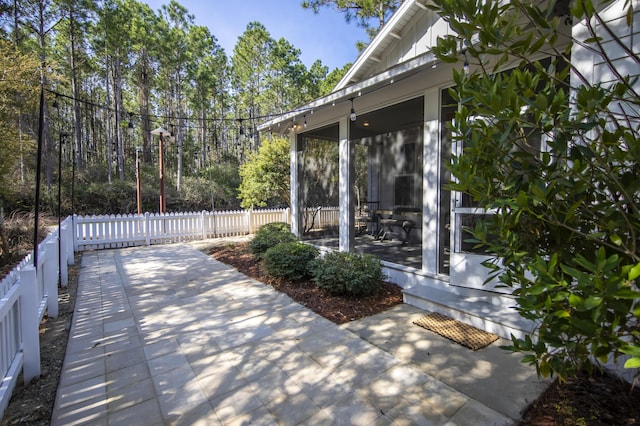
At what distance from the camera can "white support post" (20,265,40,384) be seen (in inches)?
87.0

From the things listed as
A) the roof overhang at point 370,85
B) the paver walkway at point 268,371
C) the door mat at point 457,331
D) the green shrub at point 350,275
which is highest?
the roof overhang at point 370,85

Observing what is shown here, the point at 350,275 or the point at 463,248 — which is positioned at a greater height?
the point at 463,248

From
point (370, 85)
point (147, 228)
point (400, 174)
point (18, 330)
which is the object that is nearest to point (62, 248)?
point (18, 330)

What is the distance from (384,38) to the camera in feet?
16.3

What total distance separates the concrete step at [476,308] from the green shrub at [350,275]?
442 mm

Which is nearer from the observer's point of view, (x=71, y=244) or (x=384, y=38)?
(x=384, y=38)

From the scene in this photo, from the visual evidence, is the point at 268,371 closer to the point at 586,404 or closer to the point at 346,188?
the point at 586,404

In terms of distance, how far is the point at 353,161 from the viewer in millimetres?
5250

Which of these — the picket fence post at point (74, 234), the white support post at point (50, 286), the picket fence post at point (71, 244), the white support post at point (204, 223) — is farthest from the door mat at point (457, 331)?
the picket fence post at point (74, 234)

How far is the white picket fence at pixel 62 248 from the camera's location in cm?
209

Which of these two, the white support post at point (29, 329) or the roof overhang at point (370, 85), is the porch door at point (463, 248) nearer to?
the roof overhang at point (370, 85)

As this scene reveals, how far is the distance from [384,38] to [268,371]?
512cm

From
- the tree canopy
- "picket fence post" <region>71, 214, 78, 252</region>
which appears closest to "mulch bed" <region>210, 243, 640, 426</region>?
the tree canopy

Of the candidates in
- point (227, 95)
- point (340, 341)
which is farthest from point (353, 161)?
point (227, 95)
